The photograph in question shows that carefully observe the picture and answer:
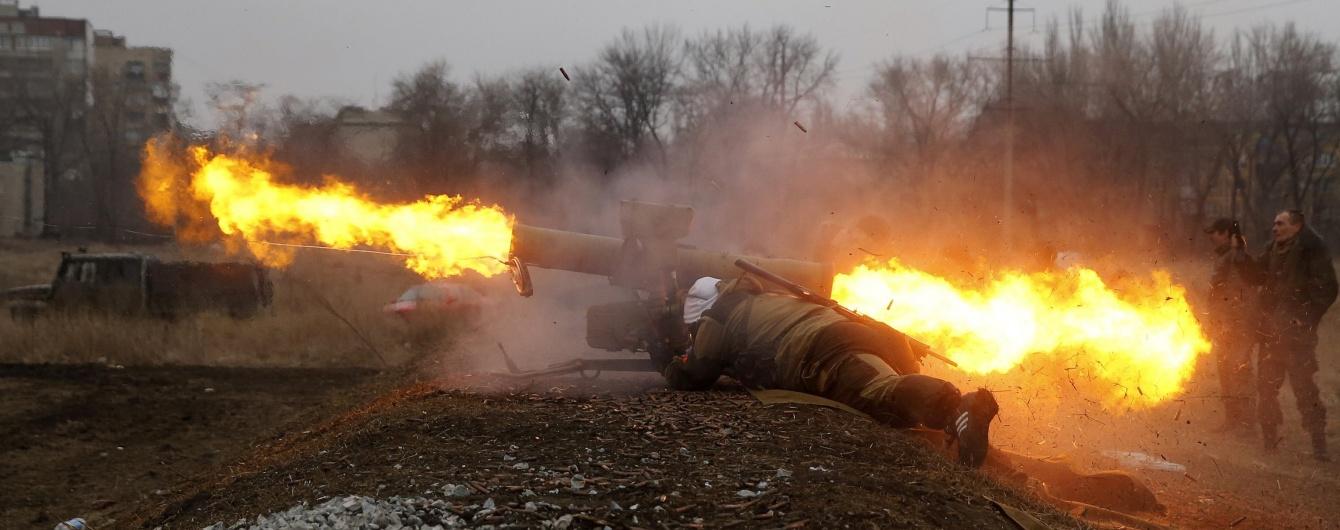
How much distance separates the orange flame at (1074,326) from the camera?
955cm

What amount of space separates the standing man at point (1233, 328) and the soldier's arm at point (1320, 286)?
2.01ft

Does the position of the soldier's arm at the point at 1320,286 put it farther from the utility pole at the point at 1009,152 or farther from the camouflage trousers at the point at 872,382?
the utility pole at the point at 1009,152

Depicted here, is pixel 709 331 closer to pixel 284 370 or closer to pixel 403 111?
pixel 284 370

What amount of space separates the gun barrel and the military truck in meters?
10.8

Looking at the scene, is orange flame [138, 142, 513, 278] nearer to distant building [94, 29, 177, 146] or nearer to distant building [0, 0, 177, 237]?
distant building [94, 29, 177, 146]

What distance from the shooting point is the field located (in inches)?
216

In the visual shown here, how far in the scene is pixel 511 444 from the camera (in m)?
6.50

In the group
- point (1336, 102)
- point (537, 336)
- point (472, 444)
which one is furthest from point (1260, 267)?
point (1336, 102)

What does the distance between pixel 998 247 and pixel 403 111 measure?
14.7 meters

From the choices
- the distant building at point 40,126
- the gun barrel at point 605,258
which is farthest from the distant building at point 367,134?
the distant building at point 40,126

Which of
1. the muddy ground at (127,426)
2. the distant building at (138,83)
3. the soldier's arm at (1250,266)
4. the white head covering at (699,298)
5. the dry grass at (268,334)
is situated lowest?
the muddy ground at (127,426)

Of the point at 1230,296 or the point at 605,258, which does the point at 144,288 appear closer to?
the point at 605,258

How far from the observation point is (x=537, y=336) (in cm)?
1612

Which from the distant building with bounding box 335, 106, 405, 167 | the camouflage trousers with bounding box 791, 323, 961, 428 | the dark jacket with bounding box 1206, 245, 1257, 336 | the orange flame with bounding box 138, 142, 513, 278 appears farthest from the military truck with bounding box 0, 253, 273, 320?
the dark jacket with bounding box 1206, 245, 1257, 336
